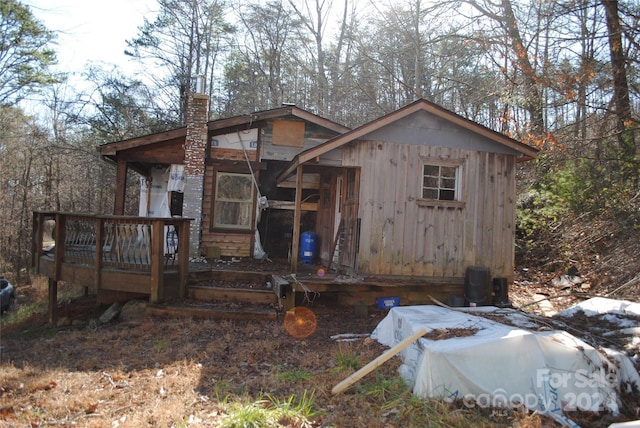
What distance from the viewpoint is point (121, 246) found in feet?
24.0

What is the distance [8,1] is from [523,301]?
13453 millimetres

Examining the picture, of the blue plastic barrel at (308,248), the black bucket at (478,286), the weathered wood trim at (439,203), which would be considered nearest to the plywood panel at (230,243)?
the blue plastic barrel at (308,248)

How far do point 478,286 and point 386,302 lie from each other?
5.72 ft

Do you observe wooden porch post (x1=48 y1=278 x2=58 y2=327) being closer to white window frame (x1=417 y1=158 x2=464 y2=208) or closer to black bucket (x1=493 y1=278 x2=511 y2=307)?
white window frame (x1=417 y1=158 x2=464 y2=208)

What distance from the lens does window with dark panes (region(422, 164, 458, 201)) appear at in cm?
835

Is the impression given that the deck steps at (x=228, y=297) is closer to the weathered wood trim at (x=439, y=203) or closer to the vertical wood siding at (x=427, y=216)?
the vertical wood siding at (x=427, y=216)

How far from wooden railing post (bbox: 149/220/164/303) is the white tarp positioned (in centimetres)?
455

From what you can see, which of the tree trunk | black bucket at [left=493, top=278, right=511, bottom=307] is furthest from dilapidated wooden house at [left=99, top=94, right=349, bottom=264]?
the tree trunk

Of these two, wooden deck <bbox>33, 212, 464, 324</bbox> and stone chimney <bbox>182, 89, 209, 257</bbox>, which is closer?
wooden deck <bbox>33, 212, 464, 324</bbox>

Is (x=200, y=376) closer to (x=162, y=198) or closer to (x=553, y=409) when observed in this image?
(x=553, y=409)

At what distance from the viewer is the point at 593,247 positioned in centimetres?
992

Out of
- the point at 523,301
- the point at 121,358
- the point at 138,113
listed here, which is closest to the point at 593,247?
the point at 523,301

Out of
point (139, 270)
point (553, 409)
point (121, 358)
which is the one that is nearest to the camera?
point (553, 409)

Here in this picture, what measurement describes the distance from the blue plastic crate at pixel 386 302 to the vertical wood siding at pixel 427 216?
49 centimetres
